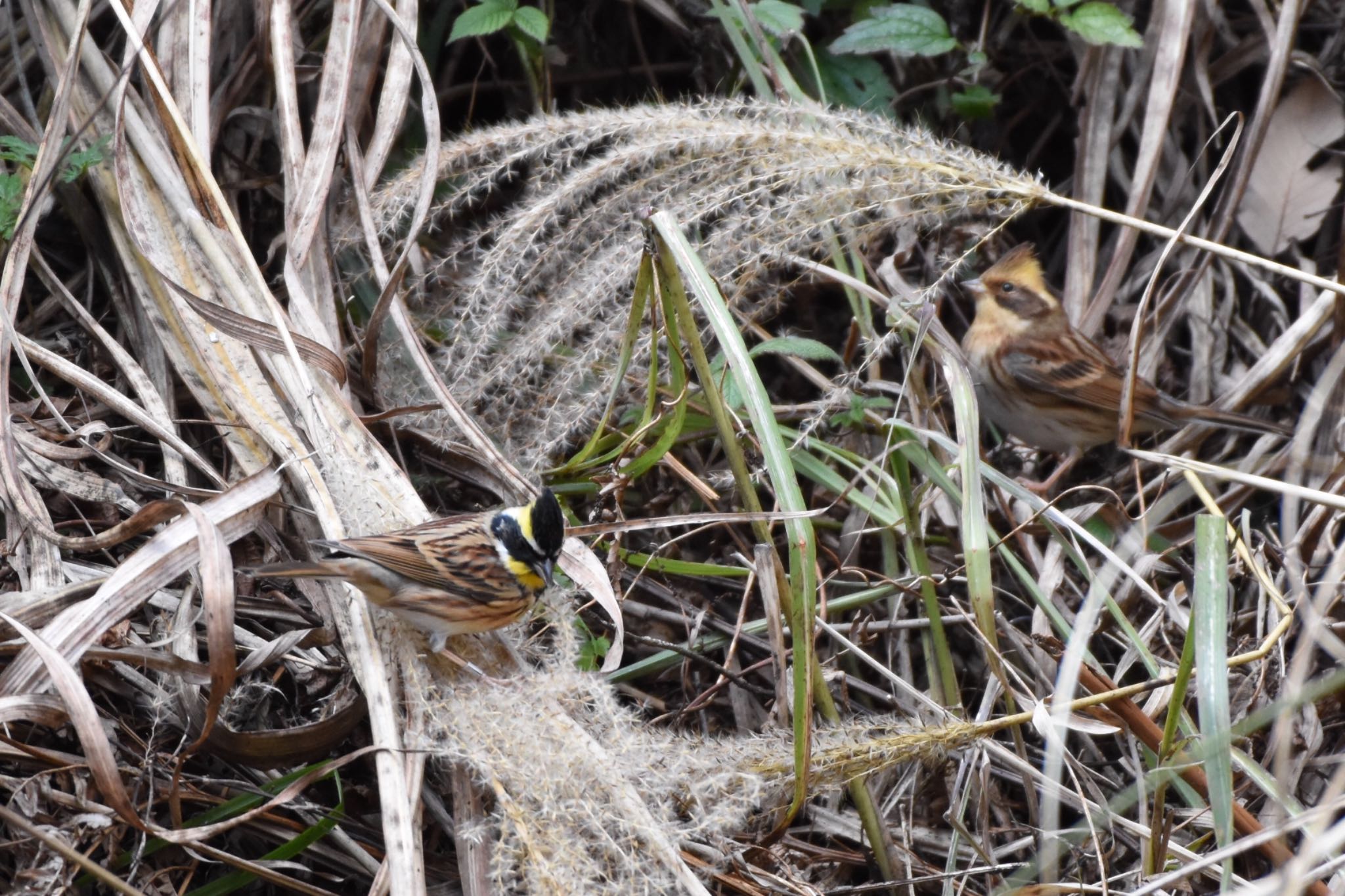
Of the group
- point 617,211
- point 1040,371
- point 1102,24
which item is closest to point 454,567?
point 617,211

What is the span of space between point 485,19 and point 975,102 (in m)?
1.67

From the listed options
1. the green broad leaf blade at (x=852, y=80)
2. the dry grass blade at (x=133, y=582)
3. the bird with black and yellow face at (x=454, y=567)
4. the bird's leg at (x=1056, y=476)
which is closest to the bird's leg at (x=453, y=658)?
the bird with black and yellow face at (x=454, y=567)

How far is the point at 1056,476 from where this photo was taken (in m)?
4.20

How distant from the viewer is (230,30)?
3.70m

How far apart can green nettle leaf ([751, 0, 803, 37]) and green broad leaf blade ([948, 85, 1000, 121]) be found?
72cm

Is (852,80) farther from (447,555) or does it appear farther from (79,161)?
(79,161)

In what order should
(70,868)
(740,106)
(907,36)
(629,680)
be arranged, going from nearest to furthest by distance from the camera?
(70,868) → (740,106) → (629,680) → (907,36)

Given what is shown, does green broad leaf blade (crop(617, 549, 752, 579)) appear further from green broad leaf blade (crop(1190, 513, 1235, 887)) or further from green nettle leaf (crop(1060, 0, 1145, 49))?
green nettle leaf (crop(1060, 0, 1145, 49))

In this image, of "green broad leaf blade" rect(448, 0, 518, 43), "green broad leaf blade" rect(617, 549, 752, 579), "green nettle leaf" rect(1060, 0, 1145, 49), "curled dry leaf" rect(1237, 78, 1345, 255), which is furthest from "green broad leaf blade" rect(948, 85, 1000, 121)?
"green broad leaf blade" rect(617, 549, 752, 579)

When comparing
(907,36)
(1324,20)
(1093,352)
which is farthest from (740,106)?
(1324,20)

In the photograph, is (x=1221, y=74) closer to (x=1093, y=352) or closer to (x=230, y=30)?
(x=1093, y=352)

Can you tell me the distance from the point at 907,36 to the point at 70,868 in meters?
3.32

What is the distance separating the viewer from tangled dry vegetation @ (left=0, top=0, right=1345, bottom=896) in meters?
2.33

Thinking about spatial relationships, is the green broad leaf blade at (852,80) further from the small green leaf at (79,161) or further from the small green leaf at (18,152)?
the small green leaf at (18,152)
